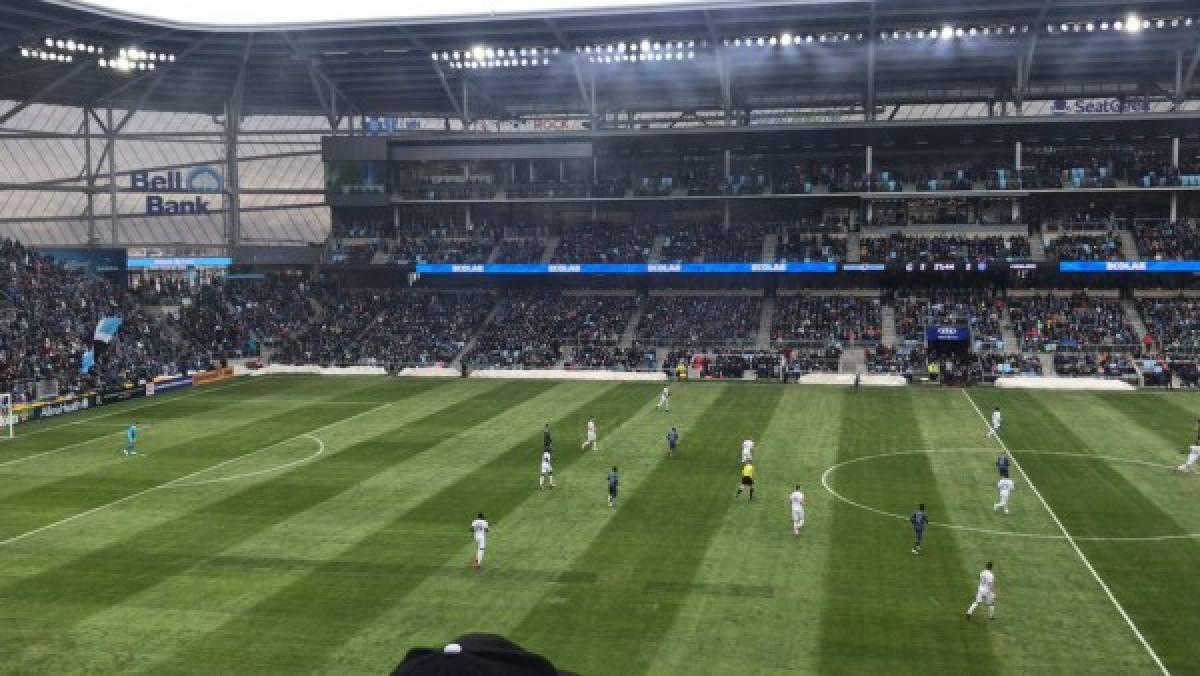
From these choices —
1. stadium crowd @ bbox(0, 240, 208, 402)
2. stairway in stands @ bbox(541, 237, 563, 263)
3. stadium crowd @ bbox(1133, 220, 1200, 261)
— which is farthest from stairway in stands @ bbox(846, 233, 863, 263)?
stadium crowd @ bbox(0, 240, 208, 402)

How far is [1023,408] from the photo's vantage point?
5038cm

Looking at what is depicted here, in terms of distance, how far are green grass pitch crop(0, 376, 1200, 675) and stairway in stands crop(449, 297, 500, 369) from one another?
2099 centimetres

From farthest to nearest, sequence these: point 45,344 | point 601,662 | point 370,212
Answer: point 370,212
point 45,344
point 601,662

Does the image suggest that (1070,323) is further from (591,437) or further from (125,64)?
(125,64)

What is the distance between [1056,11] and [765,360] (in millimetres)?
26503

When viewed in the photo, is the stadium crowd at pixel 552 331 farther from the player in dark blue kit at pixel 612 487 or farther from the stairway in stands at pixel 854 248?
the player in dark blue kit at pixel 612 487

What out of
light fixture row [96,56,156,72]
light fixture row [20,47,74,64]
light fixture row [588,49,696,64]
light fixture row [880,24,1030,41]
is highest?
light fixture row [880,24,1030,41]

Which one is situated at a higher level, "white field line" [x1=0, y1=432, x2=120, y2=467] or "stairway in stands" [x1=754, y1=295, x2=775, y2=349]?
"stairway in stands" [x1=754, y1=295, x2=775, y2=349]

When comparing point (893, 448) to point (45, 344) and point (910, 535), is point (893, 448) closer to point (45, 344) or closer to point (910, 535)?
point (910, 535)

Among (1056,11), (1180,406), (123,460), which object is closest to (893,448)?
(1180,406)

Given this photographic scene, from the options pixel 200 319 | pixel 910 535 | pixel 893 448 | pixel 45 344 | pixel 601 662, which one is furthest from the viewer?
pixel 200 319

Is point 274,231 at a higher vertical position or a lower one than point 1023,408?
higher

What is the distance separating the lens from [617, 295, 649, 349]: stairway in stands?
70.4 metres

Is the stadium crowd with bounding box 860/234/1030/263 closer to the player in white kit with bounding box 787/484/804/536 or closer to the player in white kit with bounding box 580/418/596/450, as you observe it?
the player in white kit with bounding box 580/418/596/450
